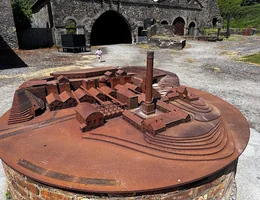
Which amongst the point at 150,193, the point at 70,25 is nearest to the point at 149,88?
the point at 150,193

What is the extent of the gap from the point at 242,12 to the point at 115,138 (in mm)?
39544

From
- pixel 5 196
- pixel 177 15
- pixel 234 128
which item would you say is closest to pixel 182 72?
pixel 234 128

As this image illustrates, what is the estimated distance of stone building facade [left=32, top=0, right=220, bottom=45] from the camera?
706 inches

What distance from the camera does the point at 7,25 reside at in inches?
611

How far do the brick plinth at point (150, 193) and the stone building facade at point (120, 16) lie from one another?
17.7 m

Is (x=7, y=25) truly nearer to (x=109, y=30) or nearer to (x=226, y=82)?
(x=109, y=30)

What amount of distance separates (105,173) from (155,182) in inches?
14.2

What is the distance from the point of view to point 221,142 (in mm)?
1859

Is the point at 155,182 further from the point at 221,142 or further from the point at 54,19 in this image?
the point at 54,19

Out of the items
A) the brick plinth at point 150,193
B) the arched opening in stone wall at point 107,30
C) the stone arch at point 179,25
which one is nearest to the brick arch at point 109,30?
the arched opening in stone wall at point 107,30

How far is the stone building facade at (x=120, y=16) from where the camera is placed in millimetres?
17922

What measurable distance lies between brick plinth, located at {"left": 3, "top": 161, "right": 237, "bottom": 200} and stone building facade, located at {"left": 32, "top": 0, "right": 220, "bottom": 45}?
1769 cm

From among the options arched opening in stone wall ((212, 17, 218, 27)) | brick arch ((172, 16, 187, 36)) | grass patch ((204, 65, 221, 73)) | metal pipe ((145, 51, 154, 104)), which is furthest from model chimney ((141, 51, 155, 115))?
arched opening in stone wall ((212, 17, 218, 27))

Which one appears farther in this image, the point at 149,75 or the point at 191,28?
the point at 191,28
